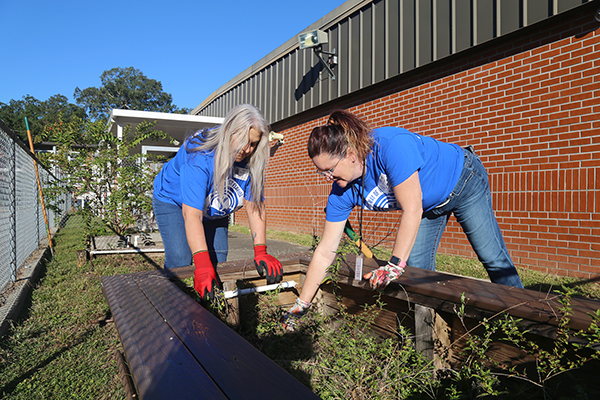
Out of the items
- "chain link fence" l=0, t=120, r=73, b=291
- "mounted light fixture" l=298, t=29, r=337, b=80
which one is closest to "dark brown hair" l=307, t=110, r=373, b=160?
"chain link fence" l=0, t=120, r=73, b=291

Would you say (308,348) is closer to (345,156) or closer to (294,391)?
(345,156)

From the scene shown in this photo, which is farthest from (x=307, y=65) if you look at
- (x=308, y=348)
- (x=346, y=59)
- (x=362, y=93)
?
(x=308, y=348)

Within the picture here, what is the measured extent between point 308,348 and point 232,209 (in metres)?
1.12

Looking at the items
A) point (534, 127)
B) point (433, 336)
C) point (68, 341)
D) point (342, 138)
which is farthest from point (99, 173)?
point (534, 127)

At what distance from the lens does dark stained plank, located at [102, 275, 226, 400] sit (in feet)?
3.28

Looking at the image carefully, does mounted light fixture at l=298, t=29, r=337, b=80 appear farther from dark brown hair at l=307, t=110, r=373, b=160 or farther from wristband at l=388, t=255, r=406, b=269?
wristband at l=388, t=255, r=406, b=269

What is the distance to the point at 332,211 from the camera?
257cm

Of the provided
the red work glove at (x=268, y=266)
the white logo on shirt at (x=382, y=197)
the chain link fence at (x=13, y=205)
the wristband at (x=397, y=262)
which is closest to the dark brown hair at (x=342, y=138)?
the white logo on shirt at (x=382, y=197)

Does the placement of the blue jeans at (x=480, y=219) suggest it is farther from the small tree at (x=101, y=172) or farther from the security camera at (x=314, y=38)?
the security camera at (x=314, y=38)

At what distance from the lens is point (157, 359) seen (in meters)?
1.20

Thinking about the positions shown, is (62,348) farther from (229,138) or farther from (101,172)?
(101,172)

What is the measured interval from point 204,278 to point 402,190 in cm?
126

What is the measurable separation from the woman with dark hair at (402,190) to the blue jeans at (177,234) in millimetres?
873

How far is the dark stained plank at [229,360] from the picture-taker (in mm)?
967
